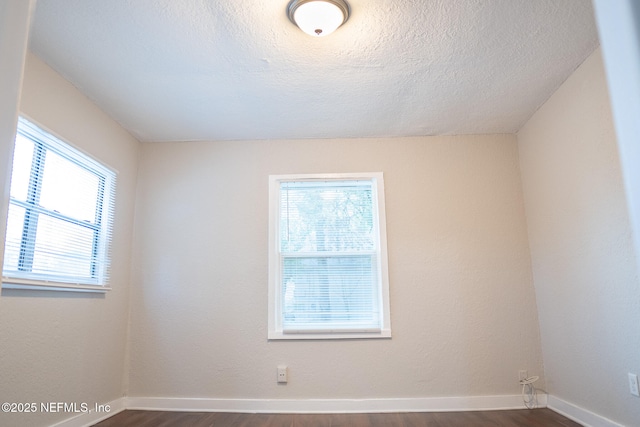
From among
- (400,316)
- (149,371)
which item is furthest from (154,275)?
(400,316)

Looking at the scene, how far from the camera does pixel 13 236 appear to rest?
236 centimetres

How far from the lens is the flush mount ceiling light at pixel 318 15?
2.11 metres

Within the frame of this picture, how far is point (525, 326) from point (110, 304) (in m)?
3.31

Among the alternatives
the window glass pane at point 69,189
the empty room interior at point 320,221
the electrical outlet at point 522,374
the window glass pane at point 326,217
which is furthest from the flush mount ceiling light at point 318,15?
the electrical outlet at point 522,374

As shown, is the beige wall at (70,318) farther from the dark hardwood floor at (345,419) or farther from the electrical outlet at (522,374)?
the electrical outlet at (522,374)

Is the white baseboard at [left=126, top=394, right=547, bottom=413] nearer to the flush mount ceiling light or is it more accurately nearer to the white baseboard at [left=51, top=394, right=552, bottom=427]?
the white baseboard at [left=51, top=394, right=552, bottom=427]

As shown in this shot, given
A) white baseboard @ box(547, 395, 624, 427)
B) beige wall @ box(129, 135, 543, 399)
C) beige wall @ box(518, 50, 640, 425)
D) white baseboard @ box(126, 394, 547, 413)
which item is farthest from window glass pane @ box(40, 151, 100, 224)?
white baseboard @ box(547, 395, 624, 427)

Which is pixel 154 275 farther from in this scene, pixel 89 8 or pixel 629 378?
pixel 629 378

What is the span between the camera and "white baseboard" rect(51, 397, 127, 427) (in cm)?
273

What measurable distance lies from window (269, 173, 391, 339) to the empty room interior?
2cm

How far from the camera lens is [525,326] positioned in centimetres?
345

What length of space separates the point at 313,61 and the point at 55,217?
Result: 1.92 m

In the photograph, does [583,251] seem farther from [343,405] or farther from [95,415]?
[95,415]

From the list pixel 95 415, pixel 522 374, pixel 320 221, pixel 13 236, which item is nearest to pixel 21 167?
pixel 13 236
